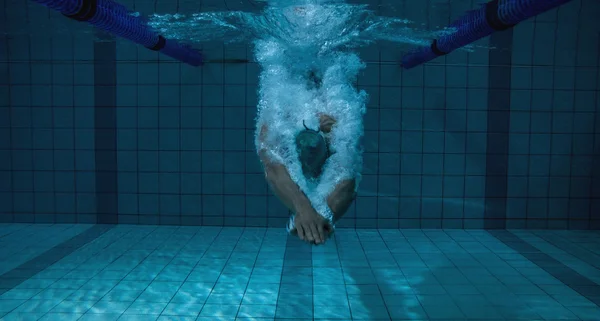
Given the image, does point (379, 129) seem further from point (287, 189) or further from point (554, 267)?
point (287, 189)

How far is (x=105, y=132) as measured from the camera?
5.89 m

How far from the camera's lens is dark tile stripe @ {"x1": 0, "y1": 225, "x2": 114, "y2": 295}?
3.91 metres

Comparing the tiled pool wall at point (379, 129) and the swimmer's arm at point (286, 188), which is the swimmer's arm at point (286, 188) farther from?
the tiled pool wall at point (379, 129)

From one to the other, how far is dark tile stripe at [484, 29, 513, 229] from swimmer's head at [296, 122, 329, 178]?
11.4ft

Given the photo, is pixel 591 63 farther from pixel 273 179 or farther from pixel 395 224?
pixel 273 179

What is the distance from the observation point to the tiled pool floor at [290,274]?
3.35 m

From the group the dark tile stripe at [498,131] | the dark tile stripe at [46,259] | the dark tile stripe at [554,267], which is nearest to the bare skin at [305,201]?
the dark tile stripe at [554,267]

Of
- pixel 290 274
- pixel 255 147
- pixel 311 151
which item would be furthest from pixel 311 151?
pixel 255 147

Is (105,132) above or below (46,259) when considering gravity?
above

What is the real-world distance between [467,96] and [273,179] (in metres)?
3.90

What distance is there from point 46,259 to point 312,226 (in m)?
3.33

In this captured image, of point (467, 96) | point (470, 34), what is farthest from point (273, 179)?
point (467, 96)

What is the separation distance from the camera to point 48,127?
592cm

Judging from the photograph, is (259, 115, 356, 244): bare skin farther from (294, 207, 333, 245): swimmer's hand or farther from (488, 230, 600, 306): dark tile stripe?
(488, 230, 600, 306): dark tile stripe
